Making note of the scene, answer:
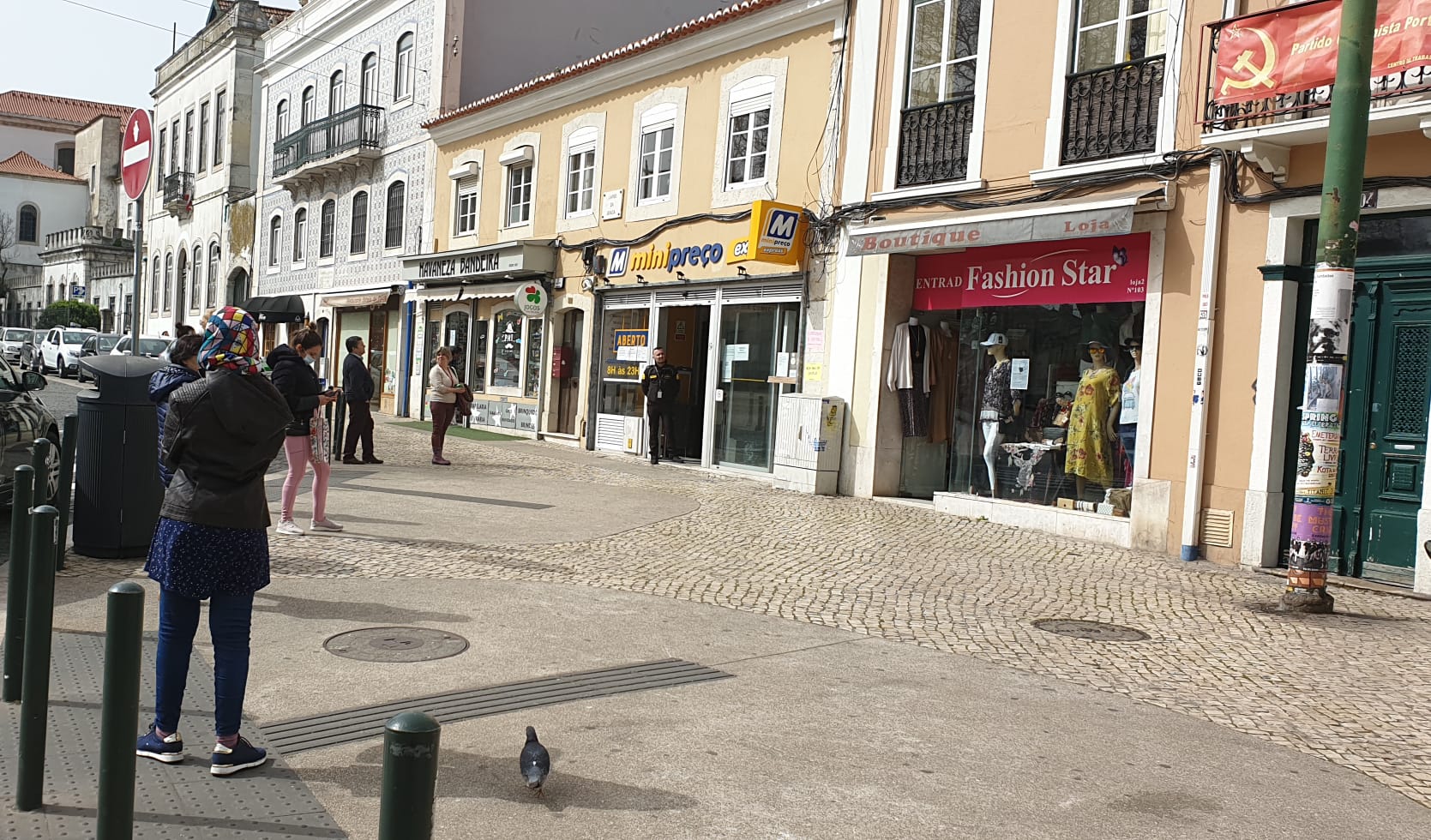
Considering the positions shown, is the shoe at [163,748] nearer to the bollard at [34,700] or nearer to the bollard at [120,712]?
the bollard at [34,700]

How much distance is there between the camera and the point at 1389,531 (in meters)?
9.68

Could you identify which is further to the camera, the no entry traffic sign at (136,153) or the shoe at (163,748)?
the no entry traffic sign at (136,153)

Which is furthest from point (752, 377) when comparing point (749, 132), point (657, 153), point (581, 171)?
point (581, 171)

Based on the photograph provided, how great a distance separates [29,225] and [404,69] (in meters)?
54.2

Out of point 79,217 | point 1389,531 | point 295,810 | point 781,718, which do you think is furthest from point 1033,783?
point 79,217

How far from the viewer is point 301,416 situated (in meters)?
9.27

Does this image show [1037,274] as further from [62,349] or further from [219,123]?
[62,349]

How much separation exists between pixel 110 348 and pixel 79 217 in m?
41.0

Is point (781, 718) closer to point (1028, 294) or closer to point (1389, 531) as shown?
point (1389, 531)

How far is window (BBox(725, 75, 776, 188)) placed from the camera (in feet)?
53.6

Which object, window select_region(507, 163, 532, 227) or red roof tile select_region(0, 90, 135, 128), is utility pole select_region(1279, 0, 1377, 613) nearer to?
window select_region(507, 163, 532, 227)

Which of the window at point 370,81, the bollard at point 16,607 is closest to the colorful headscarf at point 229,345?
the bollard at point 16,607

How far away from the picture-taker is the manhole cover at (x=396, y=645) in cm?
600

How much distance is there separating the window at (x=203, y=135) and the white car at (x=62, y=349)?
6.69 m
